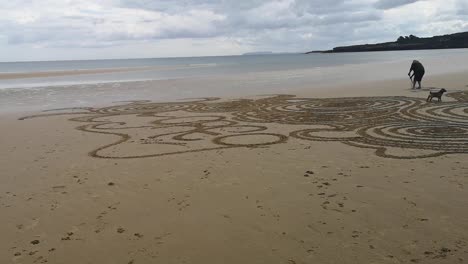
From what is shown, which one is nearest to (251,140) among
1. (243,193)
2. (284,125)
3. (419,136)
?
(284,125)

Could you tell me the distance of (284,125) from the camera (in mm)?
12234

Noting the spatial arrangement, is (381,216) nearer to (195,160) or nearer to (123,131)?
(195,160)

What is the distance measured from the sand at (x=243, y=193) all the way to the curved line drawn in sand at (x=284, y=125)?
78 mm

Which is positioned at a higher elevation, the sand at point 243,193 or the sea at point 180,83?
the sea at point 180,83

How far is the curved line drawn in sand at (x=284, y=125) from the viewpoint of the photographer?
9391mm

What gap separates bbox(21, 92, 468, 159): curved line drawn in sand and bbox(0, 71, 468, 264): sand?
0.08 meters

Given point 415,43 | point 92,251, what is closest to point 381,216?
point 92,251

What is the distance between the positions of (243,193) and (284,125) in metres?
6.05

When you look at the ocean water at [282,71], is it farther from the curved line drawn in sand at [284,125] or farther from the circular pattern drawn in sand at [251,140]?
the circular pattern drawn in sand at [251,140]

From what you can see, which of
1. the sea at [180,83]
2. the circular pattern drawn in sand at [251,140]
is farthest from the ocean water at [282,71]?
the circular pattern drawn in sand at [251,140]

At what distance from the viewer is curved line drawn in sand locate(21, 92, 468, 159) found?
939 cm

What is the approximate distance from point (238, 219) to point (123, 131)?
771 centimetres

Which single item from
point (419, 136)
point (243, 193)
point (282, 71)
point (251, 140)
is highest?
point (282, 71)

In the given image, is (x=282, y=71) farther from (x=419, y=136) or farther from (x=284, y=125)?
(x=419, y=136)
